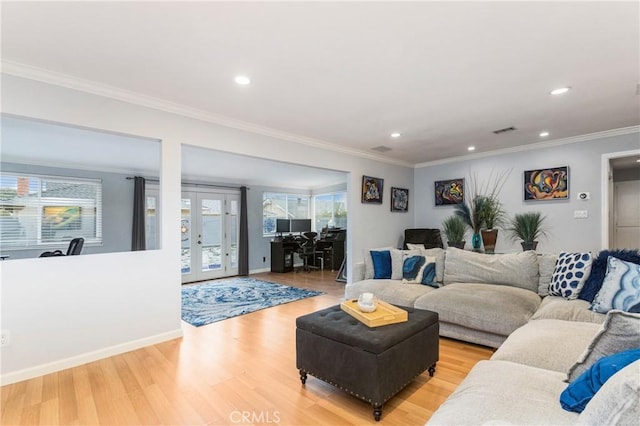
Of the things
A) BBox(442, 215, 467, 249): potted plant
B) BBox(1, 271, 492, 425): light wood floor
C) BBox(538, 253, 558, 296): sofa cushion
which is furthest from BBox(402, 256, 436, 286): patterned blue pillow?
BBox(442, 215, 467, 249): potted plant

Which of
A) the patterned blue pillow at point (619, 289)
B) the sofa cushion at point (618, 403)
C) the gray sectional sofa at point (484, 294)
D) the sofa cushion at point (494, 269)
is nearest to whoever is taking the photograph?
the sofa cushion at point (618, 403)

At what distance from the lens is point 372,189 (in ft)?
18.0

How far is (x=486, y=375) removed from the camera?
1.50 metres

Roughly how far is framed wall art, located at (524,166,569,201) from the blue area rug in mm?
3802

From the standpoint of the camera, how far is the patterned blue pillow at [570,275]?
2.80 metres

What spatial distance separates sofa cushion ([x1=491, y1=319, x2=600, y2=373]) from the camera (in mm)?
1646

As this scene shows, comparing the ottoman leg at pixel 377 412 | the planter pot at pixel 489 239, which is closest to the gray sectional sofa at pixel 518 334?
the ottoman leg at pixel 377 412

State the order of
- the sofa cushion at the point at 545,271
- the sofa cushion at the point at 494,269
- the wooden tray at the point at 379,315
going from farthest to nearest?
the sofa cushion at the point at 494,269, the sofa cushion at the point at 545,271, the wooden tray at the point at 379,315

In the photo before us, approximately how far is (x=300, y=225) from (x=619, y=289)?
21.1 ft

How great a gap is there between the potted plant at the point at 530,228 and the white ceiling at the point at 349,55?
5.51 ft

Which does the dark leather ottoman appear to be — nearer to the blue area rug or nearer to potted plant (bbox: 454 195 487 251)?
the blue area rug

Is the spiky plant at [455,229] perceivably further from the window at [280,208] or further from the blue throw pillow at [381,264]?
the window at [280,208]

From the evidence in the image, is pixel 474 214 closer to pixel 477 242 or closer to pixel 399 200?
pixel 477 242

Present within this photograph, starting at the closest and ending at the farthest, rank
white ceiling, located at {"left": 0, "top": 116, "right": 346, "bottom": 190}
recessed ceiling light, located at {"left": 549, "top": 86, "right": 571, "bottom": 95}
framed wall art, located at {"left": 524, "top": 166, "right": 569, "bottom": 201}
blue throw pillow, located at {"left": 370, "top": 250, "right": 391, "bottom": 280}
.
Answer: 1. recessed ceiling light, located at {"left": 549, "top": 86, "right": 571, "bottom": 95}
2. white ceiling, located at {"left": 0, "top": 116, "right": 346, "bottom": 190}
3. blue throw pillow, located at {"left": 370, "top": 250, "right": 391, "bottom": 280}
4. framed wall art, located at {"left": 524, "top": 166, "right": 569, "bottom": 201}
